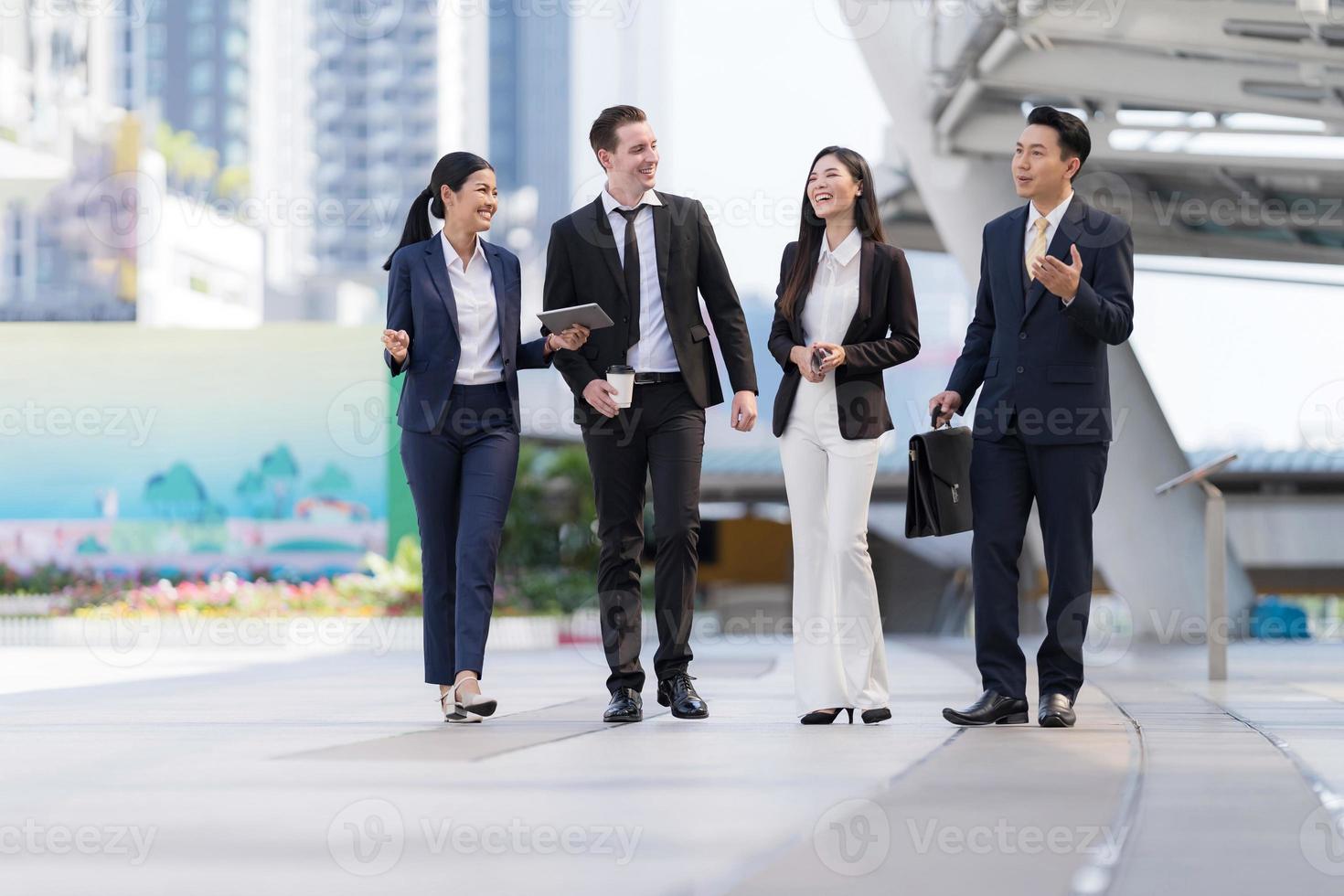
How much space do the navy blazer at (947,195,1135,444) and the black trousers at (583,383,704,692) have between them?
0.97 meters

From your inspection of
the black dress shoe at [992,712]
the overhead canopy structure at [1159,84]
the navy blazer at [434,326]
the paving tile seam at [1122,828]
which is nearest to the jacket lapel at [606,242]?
the navy blazer at [434,326]

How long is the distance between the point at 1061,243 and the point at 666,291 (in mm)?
1297

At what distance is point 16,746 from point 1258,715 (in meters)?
4.00

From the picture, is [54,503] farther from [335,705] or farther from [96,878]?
[96,878]

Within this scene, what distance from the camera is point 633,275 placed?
17.4 ft

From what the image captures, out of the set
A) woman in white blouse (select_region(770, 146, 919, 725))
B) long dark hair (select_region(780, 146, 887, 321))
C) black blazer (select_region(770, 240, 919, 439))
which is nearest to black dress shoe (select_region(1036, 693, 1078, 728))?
woman in white blouse (select_region(770, 146, 919, 725))

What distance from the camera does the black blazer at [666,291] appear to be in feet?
17.4

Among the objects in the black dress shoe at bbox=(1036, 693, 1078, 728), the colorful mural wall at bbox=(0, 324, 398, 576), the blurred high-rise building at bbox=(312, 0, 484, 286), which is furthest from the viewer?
the blurred high-rise building at bbox=(312, 0, 484, 286)

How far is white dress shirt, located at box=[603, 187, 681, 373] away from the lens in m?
5.30

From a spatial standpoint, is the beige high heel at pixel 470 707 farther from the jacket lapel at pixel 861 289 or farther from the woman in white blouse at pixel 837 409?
the jacket lapel at pixel 861 289

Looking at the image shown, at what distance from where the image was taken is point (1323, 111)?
14758mm

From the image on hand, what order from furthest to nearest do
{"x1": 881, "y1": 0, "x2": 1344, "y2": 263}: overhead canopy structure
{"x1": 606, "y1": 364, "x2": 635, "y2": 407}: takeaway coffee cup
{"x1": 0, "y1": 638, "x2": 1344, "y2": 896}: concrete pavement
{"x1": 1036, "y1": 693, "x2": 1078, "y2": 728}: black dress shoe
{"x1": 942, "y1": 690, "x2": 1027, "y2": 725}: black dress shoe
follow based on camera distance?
{"x1": 881, "y1": 0, "x2": 1344, "y2": 263}: overhead canopy structure, {"x1": 606, "y1": 364, "x2": 635, "y2": 407}: takeaway coffee cup, {"x1": 942, "y1": 690, "x2": 1027, "y2": 725}: black dress shoe, {"x1": 1036, "y1": 693, "x2": 1078, "y2": 728}: black dress shoe, {"x1": 0, "y1": 638, "x2": 1344, "y2": 896}: concrete pavement

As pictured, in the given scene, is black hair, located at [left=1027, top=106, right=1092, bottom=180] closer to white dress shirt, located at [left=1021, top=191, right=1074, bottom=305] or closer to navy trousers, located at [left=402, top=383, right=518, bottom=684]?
white dress shirt, located at [left=1021, top=191, right=1074, bottom=305]

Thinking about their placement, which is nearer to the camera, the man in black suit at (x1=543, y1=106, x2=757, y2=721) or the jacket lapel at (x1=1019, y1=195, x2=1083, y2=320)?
the jacket lapel at (x1=1019, y1=195, x2=1083, y2=320)
